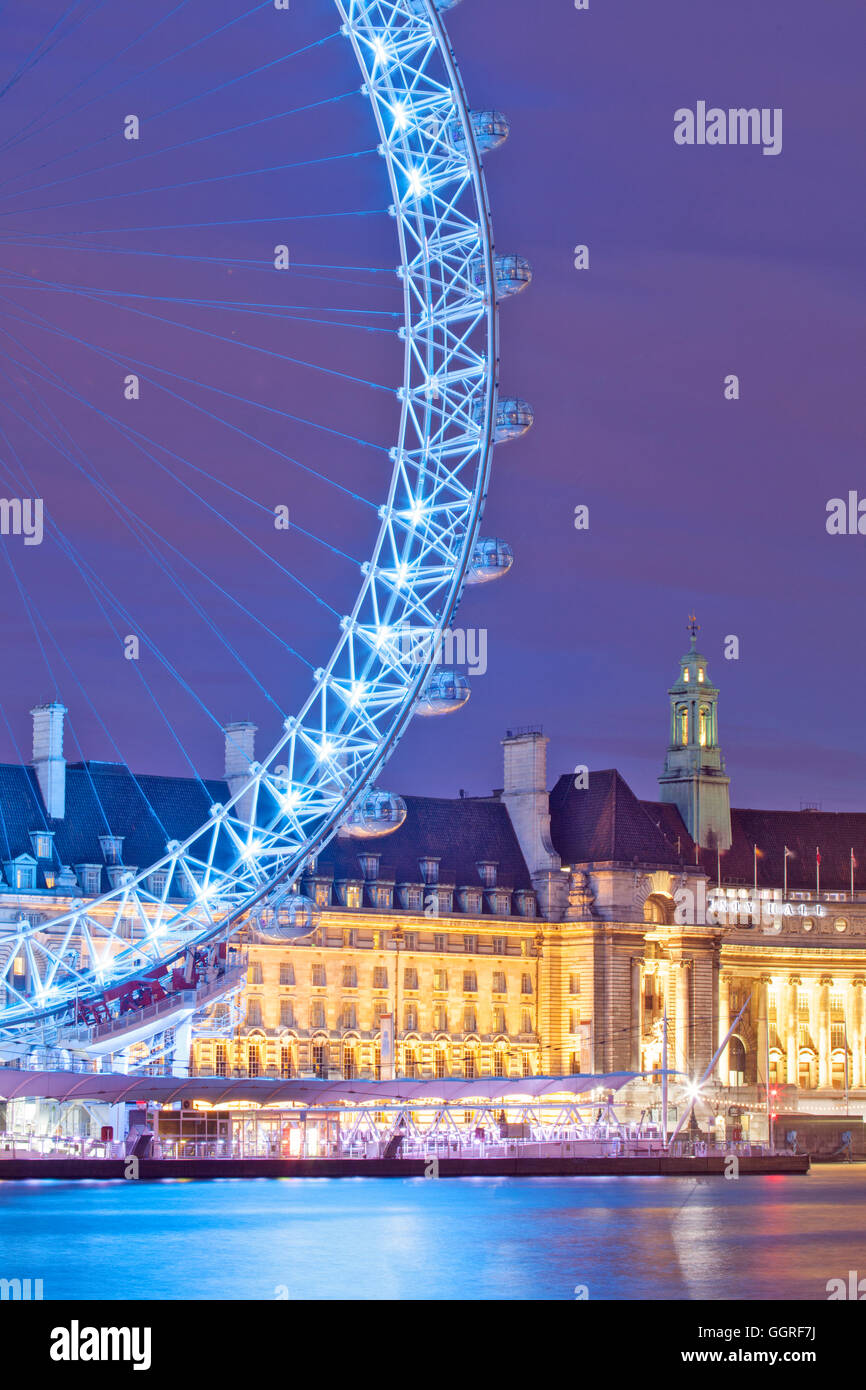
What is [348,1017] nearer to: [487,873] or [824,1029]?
[487,873]

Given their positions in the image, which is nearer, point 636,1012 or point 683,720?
point 636,1012

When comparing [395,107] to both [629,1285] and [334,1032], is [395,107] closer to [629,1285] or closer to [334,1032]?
[629,1285]

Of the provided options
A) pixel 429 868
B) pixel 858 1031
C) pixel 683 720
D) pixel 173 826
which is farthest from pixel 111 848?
pixel 858 1031

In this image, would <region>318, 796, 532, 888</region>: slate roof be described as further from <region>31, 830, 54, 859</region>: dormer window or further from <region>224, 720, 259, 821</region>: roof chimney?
<region>31, 830, 54, 859</region>: dormer window

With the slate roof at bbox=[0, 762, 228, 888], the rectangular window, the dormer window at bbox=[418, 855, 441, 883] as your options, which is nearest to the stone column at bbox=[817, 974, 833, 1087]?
the dormer window at bbox=[418, 855, 441, 883]

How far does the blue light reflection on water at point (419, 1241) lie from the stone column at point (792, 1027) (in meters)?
67.7

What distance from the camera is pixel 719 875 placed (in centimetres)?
18100

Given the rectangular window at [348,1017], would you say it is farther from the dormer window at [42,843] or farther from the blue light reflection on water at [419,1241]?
the blue light reflection on water at [419,1241]

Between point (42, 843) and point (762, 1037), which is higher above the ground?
point (42, 843)

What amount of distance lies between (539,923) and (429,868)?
806cm

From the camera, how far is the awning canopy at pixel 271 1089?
100m

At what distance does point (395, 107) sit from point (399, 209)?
2867 mm

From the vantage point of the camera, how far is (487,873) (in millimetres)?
161375
